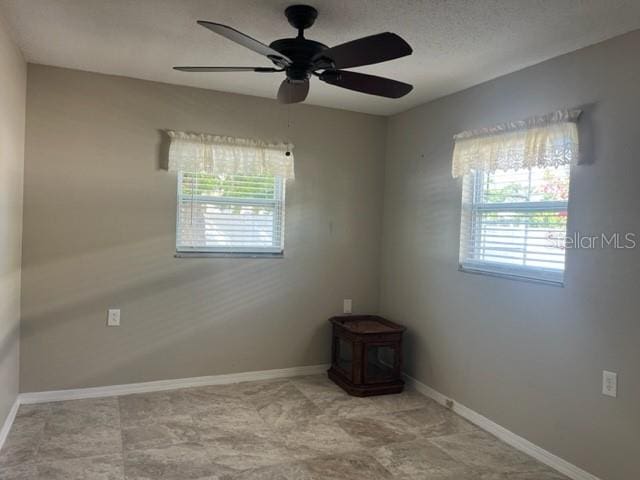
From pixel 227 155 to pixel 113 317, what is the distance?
4.78 ft

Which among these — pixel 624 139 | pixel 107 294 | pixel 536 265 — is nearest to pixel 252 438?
pixel 107 294

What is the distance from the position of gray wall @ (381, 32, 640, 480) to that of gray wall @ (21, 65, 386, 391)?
76 cm

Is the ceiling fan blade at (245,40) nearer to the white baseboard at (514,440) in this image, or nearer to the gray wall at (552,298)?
the gray wall at (552,298)

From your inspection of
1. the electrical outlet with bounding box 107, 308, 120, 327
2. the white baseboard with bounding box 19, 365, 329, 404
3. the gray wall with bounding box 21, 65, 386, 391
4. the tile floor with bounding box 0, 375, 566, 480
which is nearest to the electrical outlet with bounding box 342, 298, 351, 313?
the gray wall with bounding box 21, 65, 386, 391

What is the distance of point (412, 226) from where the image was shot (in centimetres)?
395

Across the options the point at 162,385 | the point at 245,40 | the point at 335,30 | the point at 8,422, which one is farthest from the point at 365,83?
the point at 8,422

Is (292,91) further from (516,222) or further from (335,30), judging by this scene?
(516,222)

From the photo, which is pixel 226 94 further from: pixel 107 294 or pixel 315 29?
pixel 107 294

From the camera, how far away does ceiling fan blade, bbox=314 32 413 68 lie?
5.99 feet

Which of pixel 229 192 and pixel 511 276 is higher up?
pixel 229 192

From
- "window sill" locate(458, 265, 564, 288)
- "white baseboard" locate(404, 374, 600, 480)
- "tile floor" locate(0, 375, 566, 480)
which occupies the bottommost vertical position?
"tile floor" locate(0, 375, 566, 480)

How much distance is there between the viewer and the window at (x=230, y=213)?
365cm

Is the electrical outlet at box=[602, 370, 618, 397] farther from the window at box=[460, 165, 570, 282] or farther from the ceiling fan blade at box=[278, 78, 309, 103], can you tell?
the ceiling fan blade at box=[278, 78, 309, 103]

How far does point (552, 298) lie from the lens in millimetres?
2701
